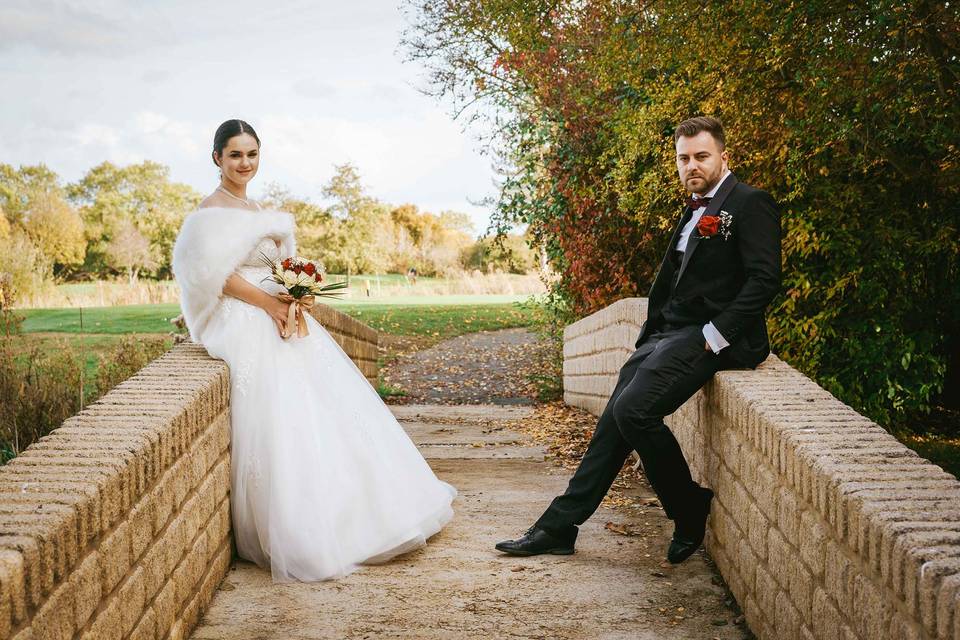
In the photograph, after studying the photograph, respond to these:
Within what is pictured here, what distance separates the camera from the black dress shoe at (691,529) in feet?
12.9

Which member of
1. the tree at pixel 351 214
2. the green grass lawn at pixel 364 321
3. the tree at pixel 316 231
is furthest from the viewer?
the tree at pixel 316 231

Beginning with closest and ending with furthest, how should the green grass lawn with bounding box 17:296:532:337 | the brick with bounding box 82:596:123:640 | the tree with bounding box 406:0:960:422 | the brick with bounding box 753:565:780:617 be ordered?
the brick with bounding box 82:596:123:640
the brick with bounding box 753:565:780:617
the tree with bounding box 406:0:960:422
the green grass lawn with bounding box 17:296:532:337

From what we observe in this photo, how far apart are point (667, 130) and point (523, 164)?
14.3 ft

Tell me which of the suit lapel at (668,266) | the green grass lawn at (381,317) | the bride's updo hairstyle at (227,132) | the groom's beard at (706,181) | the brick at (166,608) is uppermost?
the bride's updo hairstyle at (227,132)

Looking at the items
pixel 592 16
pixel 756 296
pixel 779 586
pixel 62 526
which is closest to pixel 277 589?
pixel 62 526

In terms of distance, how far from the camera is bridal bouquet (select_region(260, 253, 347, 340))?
4312 millimetres

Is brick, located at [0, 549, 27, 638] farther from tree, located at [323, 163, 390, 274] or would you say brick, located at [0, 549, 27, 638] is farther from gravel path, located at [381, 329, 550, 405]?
tree, located at [323, 163, 390, 274]

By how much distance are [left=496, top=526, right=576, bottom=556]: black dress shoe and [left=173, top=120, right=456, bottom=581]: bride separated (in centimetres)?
43

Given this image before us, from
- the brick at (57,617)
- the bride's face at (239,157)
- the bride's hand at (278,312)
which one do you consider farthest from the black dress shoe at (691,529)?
the bride's face at (239,157)

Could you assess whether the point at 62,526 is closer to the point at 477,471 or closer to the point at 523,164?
the point at 477,471

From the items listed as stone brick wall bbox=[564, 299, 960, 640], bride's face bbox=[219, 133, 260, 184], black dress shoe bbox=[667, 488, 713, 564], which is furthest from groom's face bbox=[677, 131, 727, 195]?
bride's face bbox=[219, 133, 260, 184]

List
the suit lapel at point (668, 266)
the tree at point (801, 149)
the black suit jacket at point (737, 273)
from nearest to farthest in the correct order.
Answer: the black suit jacket at point (737, 273)
the suit lapel at point (668, 266)
the tree at point (801, 149)

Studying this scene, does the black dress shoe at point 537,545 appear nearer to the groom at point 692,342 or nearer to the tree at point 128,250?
the groom at point 692,342

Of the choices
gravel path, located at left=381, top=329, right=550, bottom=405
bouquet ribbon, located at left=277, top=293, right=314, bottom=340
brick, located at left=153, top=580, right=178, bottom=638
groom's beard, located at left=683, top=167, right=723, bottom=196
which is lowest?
gravel path, located at left=381, top=329, right=550, bottom=405
